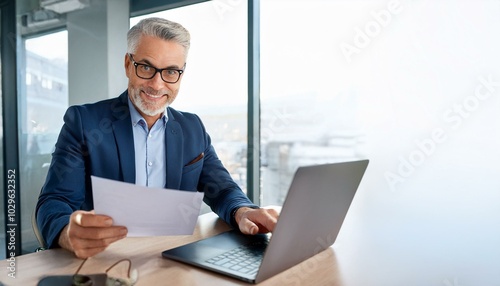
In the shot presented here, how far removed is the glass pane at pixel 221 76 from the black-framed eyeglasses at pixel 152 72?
1395mm

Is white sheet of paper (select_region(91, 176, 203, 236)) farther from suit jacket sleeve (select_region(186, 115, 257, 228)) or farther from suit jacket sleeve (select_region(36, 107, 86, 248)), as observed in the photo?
suit jacket sleeve (select_region(186, 115, 257, 228))

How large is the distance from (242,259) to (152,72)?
2.81ft

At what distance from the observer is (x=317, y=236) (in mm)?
951

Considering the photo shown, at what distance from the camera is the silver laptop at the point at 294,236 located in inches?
29.4

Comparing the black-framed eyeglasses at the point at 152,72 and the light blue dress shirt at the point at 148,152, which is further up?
the black-framed eyeglasses at the point at 152,72

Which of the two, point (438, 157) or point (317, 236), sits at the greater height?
point (438, 157)

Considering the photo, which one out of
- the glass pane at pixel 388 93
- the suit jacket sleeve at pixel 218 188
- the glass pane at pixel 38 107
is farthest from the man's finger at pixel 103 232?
the glass pane at pixel 38 107

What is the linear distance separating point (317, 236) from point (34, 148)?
2.81 meters

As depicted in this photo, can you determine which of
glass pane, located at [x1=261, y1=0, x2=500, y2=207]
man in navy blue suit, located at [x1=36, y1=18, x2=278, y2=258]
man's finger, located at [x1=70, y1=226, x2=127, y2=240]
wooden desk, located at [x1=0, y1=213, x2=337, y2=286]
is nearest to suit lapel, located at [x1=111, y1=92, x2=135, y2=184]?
man in navy blue suit, located at [x1=36, y1=18, x2=278, y2=258]

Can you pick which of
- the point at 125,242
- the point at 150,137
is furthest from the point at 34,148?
the point at 125,242

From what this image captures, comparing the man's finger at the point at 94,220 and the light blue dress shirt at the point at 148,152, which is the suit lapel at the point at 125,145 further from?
the man's finger at the point at 94,220

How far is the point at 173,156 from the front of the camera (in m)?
1.53

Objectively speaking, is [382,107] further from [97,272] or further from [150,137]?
[97,272]

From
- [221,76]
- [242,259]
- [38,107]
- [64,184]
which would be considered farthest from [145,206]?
[38,107]
